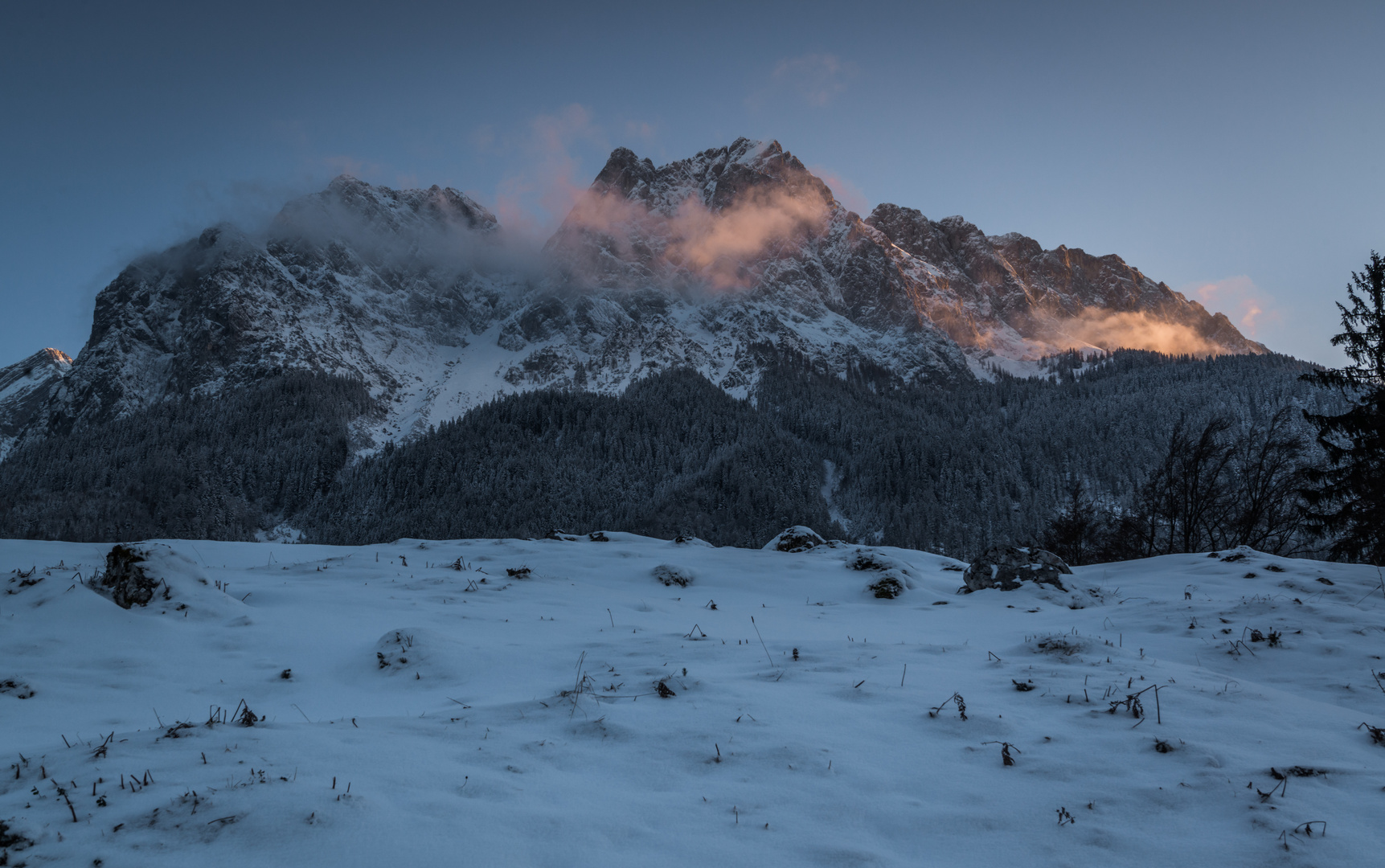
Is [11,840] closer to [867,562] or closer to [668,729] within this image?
[668,729]

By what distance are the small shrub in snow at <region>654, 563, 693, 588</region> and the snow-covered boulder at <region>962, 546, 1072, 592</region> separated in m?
4.64

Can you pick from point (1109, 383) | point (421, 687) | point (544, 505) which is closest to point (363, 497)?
point (544, 505)

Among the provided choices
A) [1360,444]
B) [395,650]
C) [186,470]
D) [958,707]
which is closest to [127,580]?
[395,650]

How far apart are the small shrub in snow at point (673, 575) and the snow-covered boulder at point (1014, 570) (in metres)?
4.64

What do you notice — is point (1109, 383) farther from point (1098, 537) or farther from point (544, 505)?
point (1098, 537)

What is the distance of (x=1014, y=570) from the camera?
33.7ft

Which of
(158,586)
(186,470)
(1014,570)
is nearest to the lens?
(158,586)

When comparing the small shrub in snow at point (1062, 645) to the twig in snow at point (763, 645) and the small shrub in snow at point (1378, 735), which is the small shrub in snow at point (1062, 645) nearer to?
the small shrub in snow at point (1378, 735)

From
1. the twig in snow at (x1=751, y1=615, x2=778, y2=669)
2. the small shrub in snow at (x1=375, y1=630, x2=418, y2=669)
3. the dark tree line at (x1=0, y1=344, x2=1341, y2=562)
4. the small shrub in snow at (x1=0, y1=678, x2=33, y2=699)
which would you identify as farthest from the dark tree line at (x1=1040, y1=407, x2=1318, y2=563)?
the dark tree line at (x1=0, y1=344, x2=1341, y2=562)

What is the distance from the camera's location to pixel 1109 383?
7062 inches

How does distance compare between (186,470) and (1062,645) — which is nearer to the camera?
(1062,645)

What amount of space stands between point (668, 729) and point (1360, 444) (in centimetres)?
2242

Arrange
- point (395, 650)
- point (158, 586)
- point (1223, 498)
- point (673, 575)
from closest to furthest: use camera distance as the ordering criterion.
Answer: point (395, 650), point (158, 586), point (673, 575), point (1223, 498)

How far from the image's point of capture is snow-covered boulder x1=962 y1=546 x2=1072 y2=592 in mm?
10023
